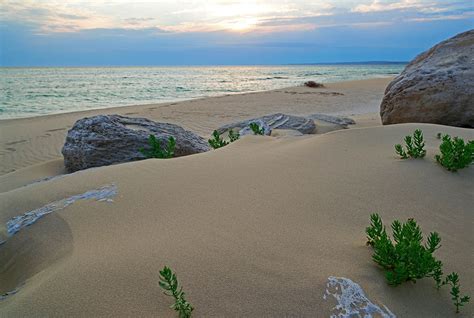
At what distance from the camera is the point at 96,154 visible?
188 inches

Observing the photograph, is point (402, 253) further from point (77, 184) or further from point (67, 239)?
point (77, 184)

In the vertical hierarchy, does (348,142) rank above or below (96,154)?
above

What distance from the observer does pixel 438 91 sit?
5422 mm

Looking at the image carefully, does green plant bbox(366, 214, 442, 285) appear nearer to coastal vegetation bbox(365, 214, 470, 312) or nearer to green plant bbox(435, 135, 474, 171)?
coastal vegetation bbox(365, 214, 470, 312)

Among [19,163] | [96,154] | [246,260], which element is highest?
[246,260]

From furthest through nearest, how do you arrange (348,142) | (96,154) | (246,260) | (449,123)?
(449,123) → (96,154) → (348,142) → (246,260)

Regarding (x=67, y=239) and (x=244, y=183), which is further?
(x=244, y=183)

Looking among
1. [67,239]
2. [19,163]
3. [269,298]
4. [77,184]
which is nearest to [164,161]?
[77,184]

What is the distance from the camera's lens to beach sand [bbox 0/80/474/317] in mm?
1580

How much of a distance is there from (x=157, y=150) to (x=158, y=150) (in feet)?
0.05

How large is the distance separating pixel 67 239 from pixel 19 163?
623 cm

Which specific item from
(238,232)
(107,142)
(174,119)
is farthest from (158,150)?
(174,119)

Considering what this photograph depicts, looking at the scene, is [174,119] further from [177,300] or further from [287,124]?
[177,300]

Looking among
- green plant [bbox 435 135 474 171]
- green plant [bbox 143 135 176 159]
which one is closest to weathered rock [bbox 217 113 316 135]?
green plant [bbox 143 135 176 159]
